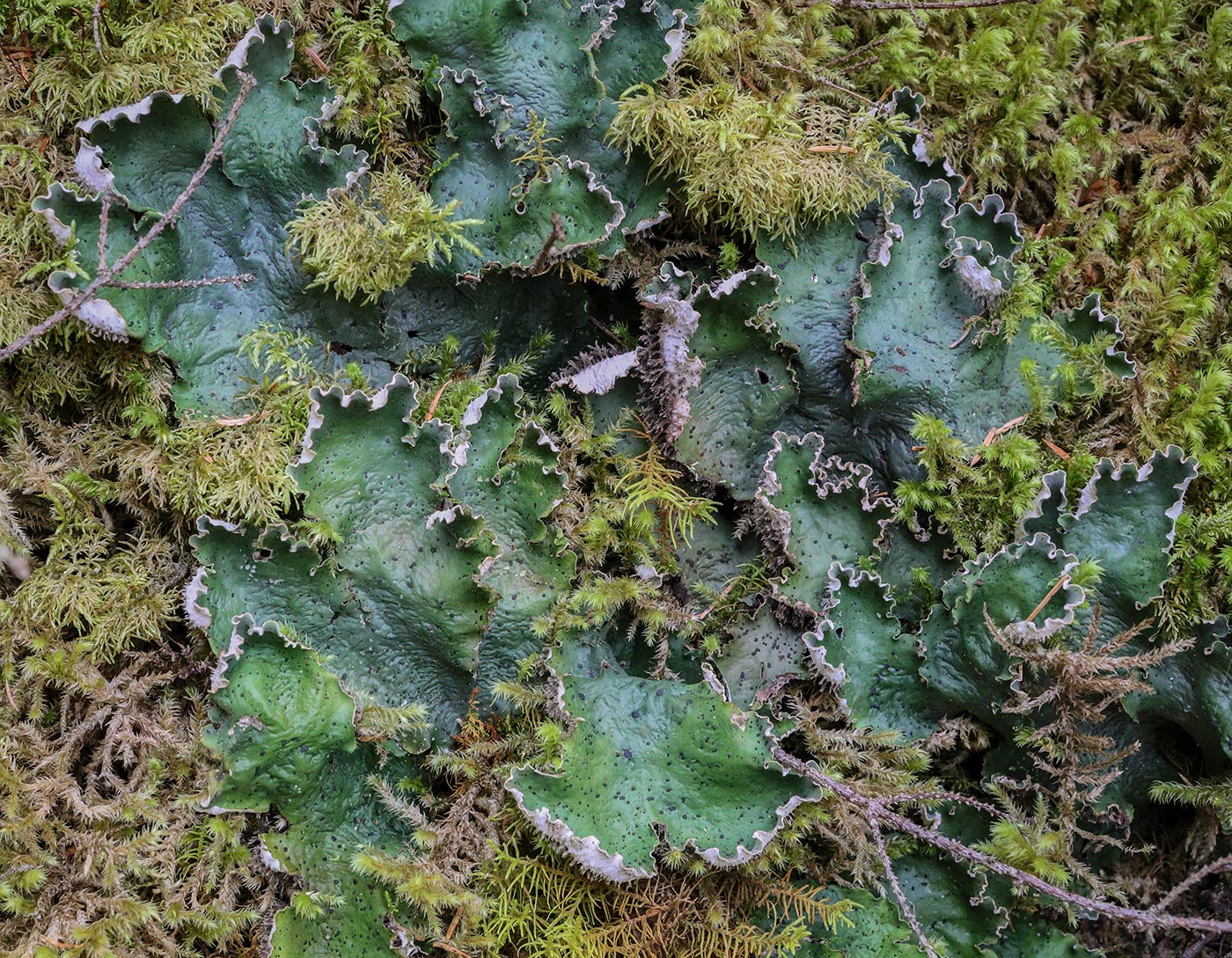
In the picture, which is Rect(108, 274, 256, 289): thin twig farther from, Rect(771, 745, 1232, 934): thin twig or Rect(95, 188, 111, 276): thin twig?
Rect(771, 745, 1232, 934): thin twig

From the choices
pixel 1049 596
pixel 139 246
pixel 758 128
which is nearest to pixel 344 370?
pixel 139 246

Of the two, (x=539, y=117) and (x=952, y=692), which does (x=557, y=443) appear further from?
(x=952, y=692)

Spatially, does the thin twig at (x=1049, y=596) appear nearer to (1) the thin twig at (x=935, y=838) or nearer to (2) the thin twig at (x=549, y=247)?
(1) the thin twig at (x=935, y=838)

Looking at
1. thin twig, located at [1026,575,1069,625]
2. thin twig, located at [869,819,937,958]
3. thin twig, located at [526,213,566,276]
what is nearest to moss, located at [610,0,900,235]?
thin twig, located at [526,213,566,276]

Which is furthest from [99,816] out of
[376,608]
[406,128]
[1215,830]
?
[1215,830]

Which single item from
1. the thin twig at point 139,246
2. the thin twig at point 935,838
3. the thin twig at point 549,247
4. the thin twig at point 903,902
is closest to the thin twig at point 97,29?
the thin twig at point 139,246
